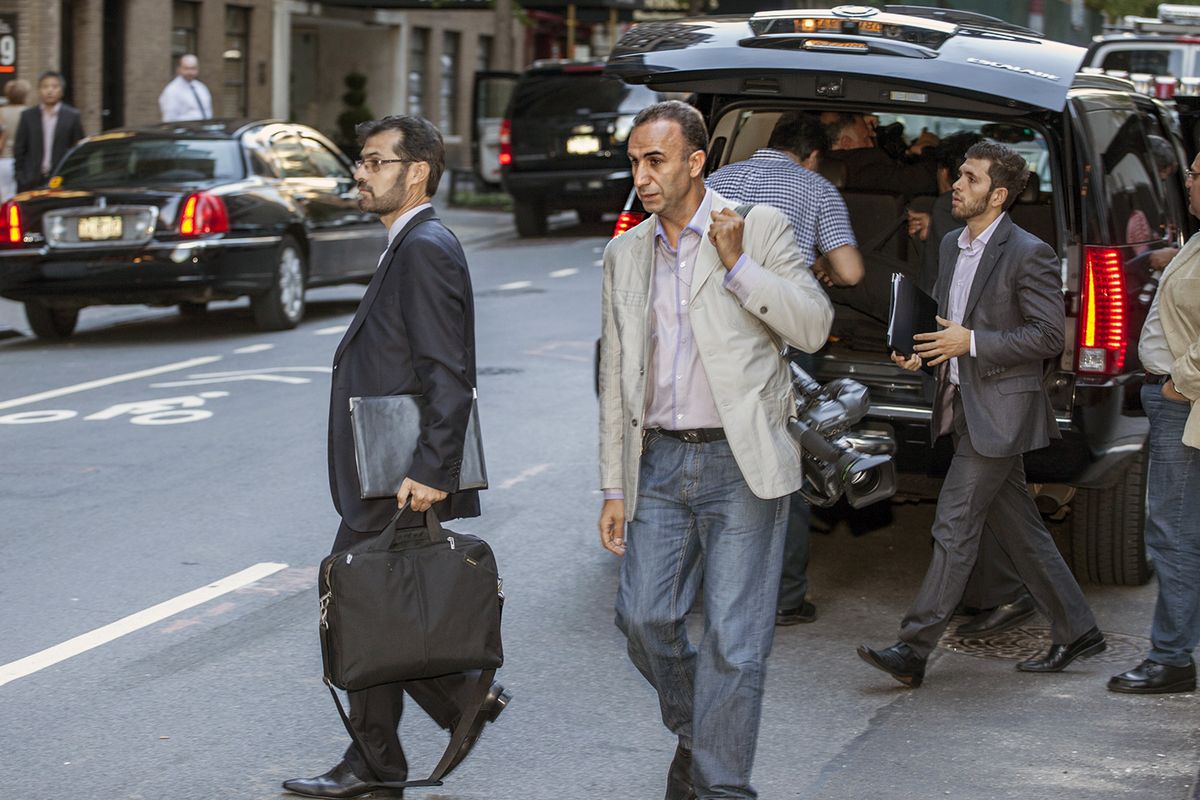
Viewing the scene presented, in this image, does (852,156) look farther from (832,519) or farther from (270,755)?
(270,755)

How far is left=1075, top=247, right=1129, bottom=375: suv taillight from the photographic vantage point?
20.9 ft

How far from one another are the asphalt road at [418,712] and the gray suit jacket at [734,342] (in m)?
1.02

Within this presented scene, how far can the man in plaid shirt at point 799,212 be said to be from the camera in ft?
21.0

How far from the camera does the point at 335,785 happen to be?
4.79m

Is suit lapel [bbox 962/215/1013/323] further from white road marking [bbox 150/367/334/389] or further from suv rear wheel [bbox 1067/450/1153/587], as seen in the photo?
white road marking [bbox 150/367/334/389]

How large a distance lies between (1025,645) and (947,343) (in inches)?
51.7

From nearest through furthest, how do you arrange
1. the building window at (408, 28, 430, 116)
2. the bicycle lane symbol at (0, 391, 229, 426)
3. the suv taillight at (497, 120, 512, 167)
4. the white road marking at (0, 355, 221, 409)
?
the bicycle lane symbol at (0, 391, 229, 426), the white road marking at (0, 355, 221, 409), the suv taillight at (497, 120, 512, 167), the building window at (408, 28, 430, 116)

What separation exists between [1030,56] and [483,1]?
25.4 meters

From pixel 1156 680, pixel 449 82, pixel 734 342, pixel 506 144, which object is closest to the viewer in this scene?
pixel 734 342

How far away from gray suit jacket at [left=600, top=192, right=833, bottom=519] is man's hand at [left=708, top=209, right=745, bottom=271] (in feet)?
0.32

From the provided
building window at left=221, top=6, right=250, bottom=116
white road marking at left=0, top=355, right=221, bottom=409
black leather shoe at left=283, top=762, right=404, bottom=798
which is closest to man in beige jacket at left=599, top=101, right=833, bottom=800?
black leather shoe at left=283, top=762, right=404, bottom=798

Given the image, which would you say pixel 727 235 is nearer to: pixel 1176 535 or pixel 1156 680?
pixel 1176 535

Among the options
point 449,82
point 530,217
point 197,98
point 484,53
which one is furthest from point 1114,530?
point 484,53

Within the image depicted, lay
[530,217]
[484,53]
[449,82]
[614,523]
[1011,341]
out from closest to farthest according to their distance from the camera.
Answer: [614,523] → [1011,341] → [530,217] → [449,82] → [484,53]
